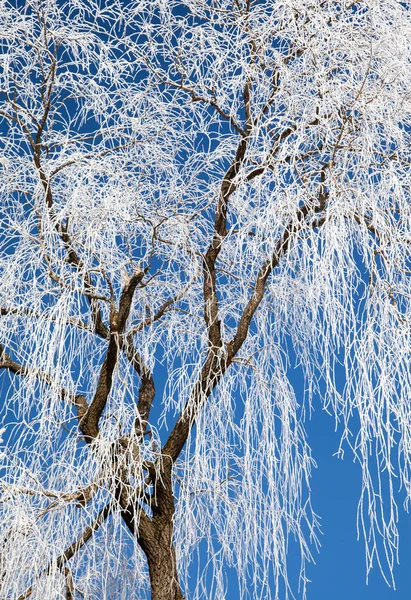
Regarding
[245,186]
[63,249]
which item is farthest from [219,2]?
[63,249]

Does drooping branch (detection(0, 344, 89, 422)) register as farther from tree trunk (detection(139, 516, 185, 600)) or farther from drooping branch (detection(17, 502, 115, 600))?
tree trunk (detection(139, 516, 185, 600))

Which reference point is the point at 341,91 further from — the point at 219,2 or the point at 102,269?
the point at 102,269

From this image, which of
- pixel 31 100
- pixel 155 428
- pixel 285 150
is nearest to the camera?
pixel 285 150

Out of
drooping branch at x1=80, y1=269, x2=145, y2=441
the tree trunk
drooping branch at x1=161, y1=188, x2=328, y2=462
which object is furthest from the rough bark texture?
drooping branch at x1=80, y1=269, x2=145, y2=441

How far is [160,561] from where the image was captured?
3076 millimetres

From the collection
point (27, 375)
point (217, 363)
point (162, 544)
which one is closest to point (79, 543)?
point (162, 544)

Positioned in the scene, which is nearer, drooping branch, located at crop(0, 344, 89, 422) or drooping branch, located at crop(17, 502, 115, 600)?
drooping branch, located at crop(17, 502, 115, 600)

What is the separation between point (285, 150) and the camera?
2.76 meters

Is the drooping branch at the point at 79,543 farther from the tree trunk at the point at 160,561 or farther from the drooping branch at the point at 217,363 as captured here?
Result: the drooping branch at the point at 217,363

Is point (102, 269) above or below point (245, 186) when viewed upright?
below

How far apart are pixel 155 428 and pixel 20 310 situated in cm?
59

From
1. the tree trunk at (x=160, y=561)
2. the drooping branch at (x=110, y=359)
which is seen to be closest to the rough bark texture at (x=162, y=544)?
the tree trunk at (x=160, y=561)

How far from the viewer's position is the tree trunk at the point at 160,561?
3.06 metres

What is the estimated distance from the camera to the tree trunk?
3.06 m
